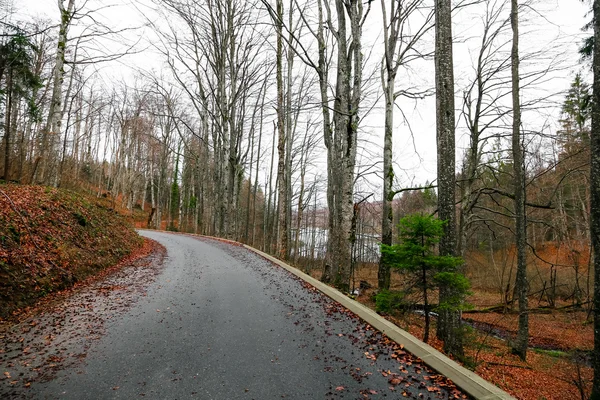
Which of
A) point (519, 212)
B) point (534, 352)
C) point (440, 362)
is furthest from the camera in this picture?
point (534, 352)

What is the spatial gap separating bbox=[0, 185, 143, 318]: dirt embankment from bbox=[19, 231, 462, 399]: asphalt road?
1.72 metres

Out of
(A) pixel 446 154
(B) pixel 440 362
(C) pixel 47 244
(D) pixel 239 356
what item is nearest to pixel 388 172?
(A) pixel 446 154

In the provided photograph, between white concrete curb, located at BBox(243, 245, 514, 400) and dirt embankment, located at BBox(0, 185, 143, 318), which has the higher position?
dirt embankment, located at BBox(0, 185, 143, 318)

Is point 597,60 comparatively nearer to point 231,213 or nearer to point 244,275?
point 244,275

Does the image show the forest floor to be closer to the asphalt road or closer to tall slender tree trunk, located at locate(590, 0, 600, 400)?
tall slender tree trunk, located at locate(590, 0, 600, 400)

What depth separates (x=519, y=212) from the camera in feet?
27.8

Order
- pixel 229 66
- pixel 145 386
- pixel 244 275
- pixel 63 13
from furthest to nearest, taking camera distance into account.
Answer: pixel 229 66, pixel 63 13, pixel 244 275, pixel 145 386

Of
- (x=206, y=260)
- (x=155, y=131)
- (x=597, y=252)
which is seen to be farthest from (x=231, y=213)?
(x=597, y=252)

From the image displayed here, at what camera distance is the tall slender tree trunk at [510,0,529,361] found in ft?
26.4

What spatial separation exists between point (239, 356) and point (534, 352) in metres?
10.2

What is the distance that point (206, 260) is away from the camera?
962 centimetres

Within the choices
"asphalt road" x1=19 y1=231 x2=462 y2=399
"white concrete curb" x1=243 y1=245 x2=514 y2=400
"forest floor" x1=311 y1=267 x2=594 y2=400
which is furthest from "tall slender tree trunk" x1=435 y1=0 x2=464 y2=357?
"asphalt road" x1=19 y1=231 x2=462 y2=399

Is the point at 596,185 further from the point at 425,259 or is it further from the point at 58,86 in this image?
the point at 58,86

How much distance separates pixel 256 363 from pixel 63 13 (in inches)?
552
